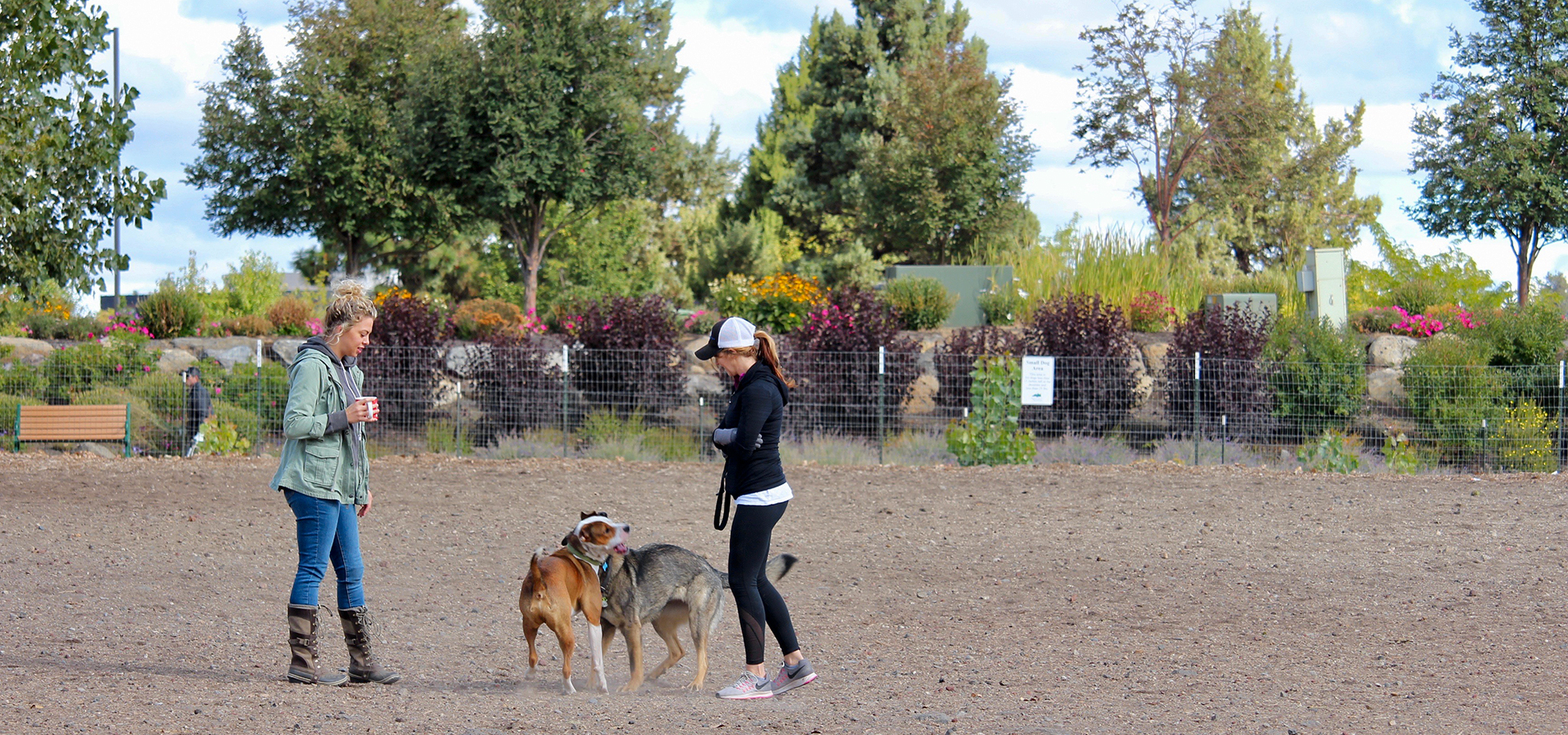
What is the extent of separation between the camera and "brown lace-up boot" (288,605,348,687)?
4957mm

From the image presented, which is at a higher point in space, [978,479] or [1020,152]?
[1020,152]

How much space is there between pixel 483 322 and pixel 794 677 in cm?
1287

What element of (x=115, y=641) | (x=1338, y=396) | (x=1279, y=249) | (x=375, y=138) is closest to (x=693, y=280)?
(x=375, y=138)

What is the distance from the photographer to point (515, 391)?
14.7 m

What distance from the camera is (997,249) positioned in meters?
24.6

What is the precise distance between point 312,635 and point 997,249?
823 inches

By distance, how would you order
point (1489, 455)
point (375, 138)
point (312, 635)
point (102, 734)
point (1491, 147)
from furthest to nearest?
point (375, 138), point (1491, 147), point (1489, 455), point (312, 635), point (102, 734)

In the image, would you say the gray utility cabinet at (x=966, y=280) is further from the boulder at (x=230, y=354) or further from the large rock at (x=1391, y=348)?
the boulder at (x=230, y=354)

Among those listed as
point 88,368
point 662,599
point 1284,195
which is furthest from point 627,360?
point 1284,195

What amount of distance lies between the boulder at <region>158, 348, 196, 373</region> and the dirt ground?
14.0 ft

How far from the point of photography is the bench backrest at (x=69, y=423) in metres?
14.2

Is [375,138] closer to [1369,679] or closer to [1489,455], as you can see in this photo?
[1489,455]

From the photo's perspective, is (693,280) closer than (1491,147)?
No

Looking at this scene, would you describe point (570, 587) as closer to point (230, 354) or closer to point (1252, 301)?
point (230, 354)
